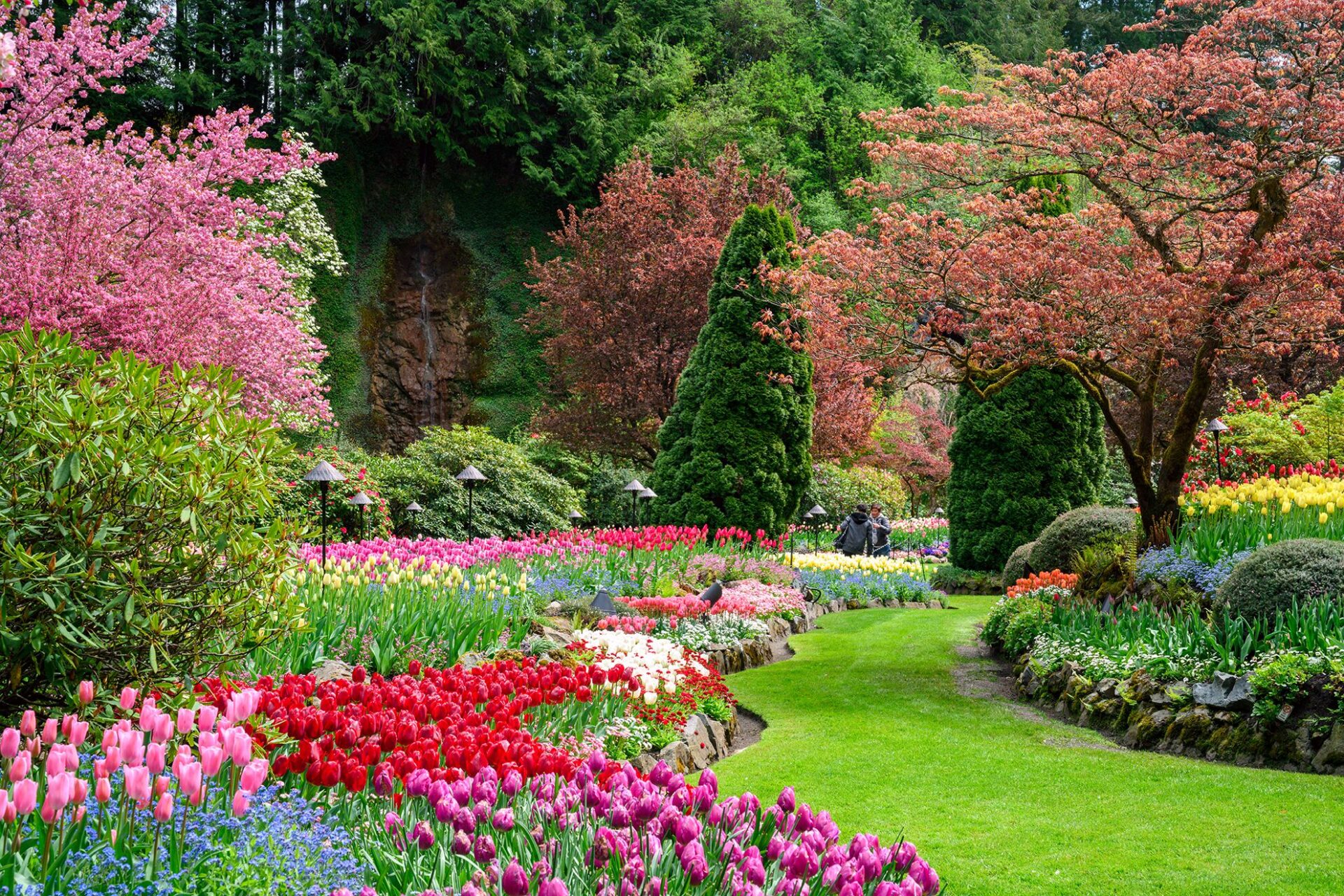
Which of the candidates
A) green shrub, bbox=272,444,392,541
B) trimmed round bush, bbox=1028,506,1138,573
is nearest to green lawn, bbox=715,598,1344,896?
trimmed round bush, bbox=1028,506,1138,573

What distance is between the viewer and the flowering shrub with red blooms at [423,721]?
3.00 m

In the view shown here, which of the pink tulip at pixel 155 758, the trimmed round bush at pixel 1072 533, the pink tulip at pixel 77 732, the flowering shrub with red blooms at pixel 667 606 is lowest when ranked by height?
the flowering shrub with red blooms at pixel 667 606

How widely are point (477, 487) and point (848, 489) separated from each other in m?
9.23

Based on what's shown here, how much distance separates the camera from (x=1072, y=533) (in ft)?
35.9

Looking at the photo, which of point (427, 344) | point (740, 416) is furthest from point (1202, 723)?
point (427, 344)

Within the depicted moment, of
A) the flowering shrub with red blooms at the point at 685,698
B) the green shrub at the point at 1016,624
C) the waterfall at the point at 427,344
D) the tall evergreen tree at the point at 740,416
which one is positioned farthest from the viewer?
the waterfall at the point at 427,344

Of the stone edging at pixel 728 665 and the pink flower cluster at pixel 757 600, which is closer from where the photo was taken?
the stone edging at pixel 728 665

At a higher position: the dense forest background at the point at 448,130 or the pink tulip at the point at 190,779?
the dense forest background at the point at 448,130

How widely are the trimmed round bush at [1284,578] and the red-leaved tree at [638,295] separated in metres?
11.4

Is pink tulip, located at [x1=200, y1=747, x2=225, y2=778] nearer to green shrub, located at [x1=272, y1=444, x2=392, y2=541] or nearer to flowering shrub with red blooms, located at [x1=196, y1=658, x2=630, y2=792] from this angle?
flowering shrub with red blooms, located at [x1=196, y1=658, x2=630, y2=792]

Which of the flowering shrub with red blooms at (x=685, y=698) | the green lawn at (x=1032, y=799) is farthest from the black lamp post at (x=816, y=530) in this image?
the flowering shrub with red blooms at (x=685, y=698)

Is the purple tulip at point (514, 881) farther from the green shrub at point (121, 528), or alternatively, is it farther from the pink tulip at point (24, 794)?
the green shrub at point (121, 528)

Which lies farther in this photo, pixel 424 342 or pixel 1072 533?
pixel 424 342

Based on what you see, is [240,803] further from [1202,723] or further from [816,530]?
[816,530]
